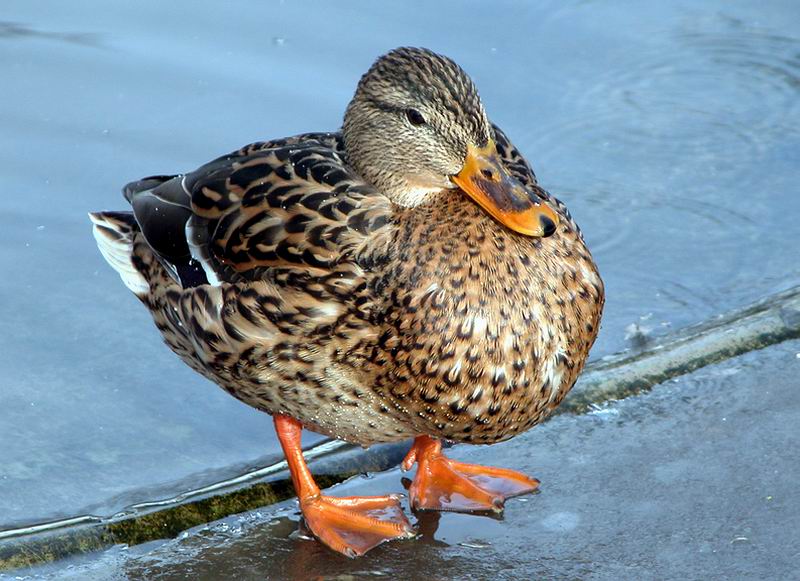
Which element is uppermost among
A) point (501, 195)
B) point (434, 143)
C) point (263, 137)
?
point (434, 143)

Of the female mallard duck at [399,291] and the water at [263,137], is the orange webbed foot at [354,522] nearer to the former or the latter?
the female mallard duck at [399,291]

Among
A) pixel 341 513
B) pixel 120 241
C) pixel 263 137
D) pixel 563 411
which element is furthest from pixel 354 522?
pixel 263 137

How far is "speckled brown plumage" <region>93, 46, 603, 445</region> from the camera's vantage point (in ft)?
12.1

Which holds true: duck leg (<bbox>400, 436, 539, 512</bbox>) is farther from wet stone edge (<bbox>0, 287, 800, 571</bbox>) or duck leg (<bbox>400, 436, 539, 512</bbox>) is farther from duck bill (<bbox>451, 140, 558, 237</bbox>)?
duck bill (<bbox>451, 140, 558, 237</bbox>)

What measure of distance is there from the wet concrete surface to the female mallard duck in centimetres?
11

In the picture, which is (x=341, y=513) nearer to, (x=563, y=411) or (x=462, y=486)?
(x=462, y=486)

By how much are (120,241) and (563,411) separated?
1.60 m

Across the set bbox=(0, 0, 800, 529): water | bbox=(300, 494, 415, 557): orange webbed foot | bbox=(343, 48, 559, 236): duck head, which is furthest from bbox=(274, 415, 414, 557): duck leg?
bbox=(343, 48, 559, 236): duck head

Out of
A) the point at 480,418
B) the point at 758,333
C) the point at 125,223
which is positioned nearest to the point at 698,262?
the point at 758,333

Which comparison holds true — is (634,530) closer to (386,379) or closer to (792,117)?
(386,379)

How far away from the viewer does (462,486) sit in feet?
13.3

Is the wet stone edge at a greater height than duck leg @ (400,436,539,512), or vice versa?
the wet stone edge

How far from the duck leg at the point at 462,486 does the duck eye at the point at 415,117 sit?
106cm

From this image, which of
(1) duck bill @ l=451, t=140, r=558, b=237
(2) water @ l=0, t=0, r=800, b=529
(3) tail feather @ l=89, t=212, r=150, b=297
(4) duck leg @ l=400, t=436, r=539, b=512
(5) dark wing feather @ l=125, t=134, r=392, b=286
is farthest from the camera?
(3) tail feather @ l=89, t=212, r=150, b=297
